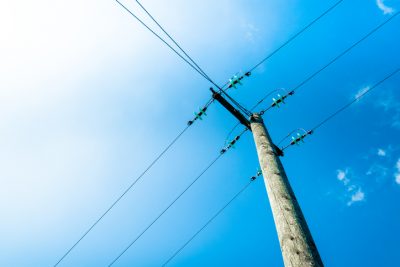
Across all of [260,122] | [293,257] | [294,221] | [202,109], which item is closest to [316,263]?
[293,257]

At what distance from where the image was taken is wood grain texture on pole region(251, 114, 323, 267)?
313 cm

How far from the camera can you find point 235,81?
7.00m

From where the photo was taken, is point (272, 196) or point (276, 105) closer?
point (272, 196)

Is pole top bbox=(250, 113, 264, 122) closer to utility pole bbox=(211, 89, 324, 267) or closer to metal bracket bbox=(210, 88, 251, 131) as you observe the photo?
metal bracket bbox=(210, 88, 251, 131)

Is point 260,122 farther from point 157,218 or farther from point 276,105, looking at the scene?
point 157,218

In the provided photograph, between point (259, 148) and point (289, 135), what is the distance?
2.42 m

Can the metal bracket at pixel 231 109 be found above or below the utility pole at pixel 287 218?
above

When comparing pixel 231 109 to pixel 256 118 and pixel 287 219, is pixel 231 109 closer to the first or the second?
pixel 256 118

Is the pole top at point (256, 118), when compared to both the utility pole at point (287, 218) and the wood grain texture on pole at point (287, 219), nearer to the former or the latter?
the utility pole at point (287, 218)

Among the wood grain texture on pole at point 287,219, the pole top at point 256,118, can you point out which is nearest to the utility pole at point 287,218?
the wood grain texture on pole at point 287,219

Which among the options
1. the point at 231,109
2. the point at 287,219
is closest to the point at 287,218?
the point at 287,219

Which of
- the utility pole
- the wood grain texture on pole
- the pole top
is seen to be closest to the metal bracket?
the pole top

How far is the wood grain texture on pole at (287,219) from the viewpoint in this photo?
3131 millimetres

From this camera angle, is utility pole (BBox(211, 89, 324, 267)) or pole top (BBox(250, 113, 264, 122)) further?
pole top (BBox(250, 113, 264, 122))
